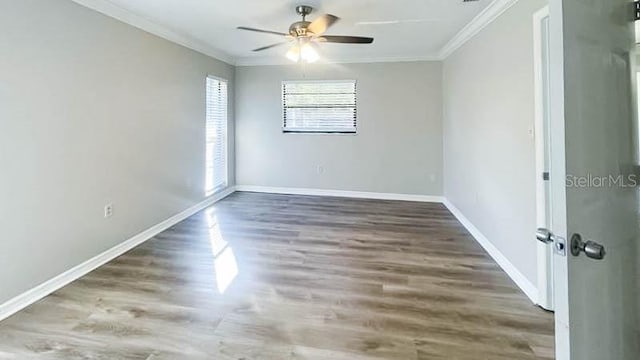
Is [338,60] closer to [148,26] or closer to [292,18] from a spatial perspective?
[292,18]

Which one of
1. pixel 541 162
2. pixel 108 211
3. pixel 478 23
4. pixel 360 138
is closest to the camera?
pixel 541 162

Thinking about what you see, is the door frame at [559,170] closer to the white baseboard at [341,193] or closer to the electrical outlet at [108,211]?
the electrical outlet at [108,211]

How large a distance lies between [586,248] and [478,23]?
342 centimetres

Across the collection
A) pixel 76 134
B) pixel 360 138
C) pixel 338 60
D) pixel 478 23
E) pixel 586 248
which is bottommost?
pixel 586 248

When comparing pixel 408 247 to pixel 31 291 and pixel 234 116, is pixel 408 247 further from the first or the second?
pixel 234 116

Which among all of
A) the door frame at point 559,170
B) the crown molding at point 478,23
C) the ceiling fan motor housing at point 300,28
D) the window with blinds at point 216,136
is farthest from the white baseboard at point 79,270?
the crown molding at point 478,23

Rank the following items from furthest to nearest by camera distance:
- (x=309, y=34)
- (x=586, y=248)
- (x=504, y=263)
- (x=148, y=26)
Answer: (x=148, y=26), (x=309, y=34), (x=504, y=263), (x=586, y=248)

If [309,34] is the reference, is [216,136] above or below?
below

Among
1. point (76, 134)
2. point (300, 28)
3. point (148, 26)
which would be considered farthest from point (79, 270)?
point (300, 28)

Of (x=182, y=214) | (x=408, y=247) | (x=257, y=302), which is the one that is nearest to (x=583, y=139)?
(x=257, y=302)

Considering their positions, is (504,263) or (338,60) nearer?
(504,263)

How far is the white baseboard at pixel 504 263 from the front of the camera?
104 inches

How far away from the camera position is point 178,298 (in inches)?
104

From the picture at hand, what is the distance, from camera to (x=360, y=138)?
6191mm
